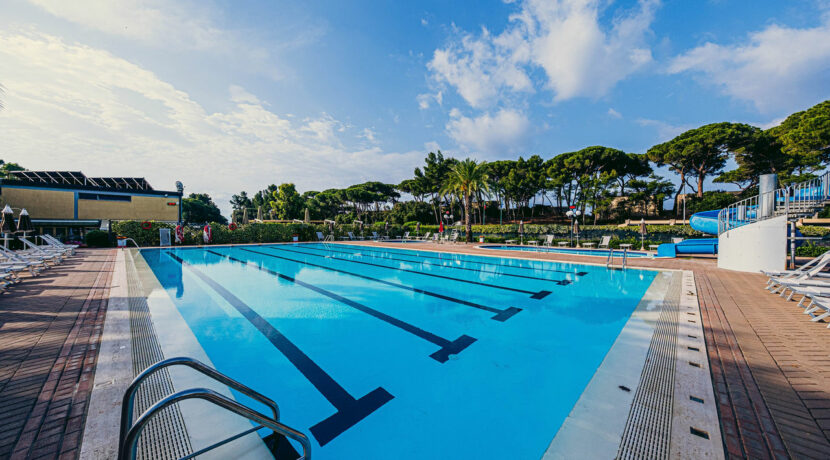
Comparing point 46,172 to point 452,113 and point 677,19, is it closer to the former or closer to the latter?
point 452,113

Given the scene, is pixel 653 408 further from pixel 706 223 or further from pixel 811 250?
pixel 706 223

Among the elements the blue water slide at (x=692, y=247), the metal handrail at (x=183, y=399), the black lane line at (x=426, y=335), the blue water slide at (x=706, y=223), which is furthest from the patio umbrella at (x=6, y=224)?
the blue water slide at (x=706, y=223)

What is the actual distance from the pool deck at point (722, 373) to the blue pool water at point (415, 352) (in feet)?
3.29

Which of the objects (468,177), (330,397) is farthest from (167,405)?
(468,177)

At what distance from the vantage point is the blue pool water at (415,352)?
6.86 feet

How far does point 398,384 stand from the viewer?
108 inches

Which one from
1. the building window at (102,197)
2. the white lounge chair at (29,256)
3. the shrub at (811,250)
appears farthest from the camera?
the building window at (102,197)

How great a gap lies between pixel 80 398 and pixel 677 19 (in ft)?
61.3

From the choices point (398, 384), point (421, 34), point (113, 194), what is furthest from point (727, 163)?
point (113, 194)

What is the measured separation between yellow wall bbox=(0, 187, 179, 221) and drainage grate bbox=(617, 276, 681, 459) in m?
33.7

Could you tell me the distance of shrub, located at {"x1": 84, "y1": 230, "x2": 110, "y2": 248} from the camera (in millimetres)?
16578

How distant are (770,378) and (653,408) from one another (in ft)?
4.53

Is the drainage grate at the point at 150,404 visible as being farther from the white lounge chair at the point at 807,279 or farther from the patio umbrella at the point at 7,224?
the patio umbrella at the point at 7,224

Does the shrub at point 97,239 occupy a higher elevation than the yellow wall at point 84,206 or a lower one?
lower
